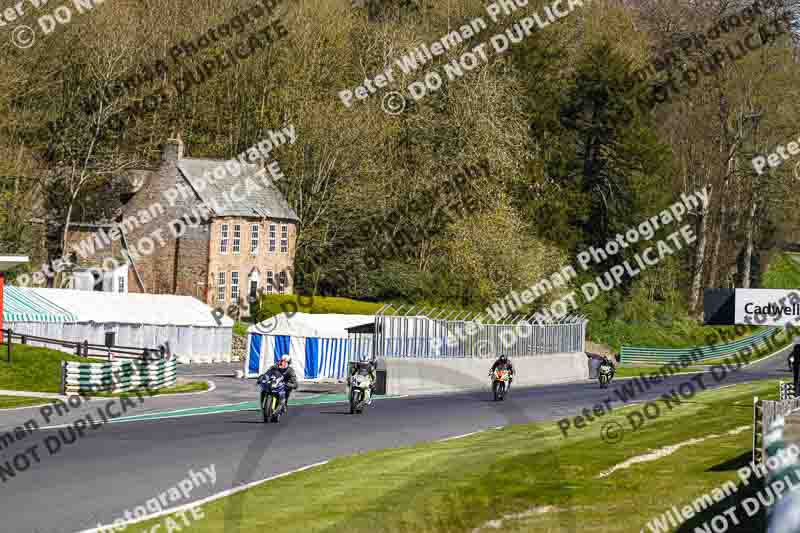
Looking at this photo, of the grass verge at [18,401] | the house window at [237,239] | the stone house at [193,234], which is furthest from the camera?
the house window at [237,239]

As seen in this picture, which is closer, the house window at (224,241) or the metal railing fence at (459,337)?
the metal railing fence at (459,337)

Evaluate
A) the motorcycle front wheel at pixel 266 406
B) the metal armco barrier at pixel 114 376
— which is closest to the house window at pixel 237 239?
the metal armco barrier at pixel 114 376

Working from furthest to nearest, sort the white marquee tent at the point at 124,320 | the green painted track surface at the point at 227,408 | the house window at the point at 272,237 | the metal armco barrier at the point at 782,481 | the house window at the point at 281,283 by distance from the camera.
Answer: the house window at the point at 281,283
the house window at the point at 272,237
the white marquee tent at the point at 124,320
the green painted track surface at the point at 227,408
the metal armco barrier at the point at 782,481

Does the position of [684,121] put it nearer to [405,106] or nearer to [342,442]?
[405,106]

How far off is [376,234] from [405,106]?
8749mm

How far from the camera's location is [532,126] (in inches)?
3575

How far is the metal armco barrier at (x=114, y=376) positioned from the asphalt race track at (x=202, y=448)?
333 centimetres

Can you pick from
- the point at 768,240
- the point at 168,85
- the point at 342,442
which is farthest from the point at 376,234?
the point at 342,442

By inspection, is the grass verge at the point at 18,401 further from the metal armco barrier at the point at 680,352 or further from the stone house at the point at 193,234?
the metal armco barrier at the point at 680,352

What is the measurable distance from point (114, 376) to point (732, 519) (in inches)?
1191

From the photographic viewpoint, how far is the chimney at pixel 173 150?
7269 cm

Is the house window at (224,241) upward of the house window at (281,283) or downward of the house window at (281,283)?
upward

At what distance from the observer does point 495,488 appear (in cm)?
1734

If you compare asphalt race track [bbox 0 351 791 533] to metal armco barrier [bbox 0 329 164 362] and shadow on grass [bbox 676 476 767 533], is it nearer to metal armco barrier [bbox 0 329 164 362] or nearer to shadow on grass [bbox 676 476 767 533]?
shadow on grass [bbox 676 476 767 533]
